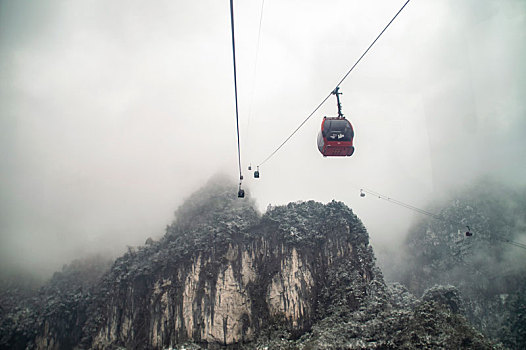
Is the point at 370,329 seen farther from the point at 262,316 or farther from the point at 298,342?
the point at 262,316

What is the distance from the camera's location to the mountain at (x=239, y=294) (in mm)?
49781

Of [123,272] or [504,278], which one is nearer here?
[123,272]

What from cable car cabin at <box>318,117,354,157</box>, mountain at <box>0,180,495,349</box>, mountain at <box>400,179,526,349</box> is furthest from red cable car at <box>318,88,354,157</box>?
mountain at <box>400,179,526,349</box>

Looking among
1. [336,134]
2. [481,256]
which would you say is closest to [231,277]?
[336,134]

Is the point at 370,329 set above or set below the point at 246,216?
below

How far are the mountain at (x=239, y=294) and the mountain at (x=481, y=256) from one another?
20.2 metres

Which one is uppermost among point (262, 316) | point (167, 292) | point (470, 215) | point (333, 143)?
point (333, 143)

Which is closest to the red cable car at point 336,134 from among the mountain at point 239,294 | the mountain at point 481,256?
the mountain at point 239,294

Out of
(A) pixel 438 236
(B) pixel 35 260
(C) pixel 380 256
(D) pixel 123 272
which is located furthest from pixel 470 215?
(B) pixel 35 260

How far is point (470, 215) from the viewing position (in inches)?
3844

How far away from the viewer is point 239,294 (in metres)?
54.9

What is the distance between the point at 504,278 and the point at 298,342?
6410 centimetres

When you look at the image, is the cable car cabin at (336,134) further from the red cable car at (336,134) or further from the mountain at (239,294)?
the mountain at (239,294)

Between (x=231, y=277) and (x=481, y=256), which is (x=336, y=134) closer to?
(x=231, y=277)
